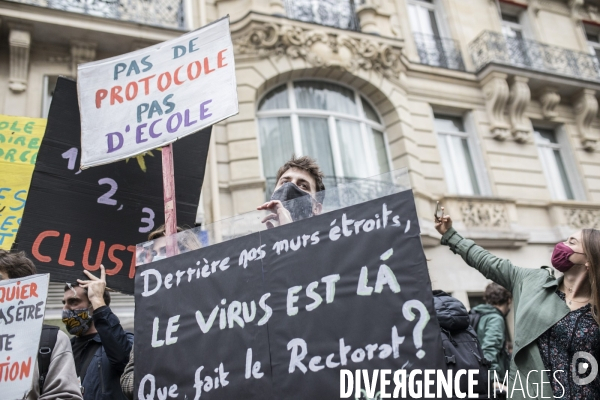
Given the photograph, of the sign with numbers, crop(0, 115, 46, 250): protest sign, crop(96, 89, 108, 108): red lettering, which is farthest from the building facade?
crop(96, 89, 108, 108): red lettering

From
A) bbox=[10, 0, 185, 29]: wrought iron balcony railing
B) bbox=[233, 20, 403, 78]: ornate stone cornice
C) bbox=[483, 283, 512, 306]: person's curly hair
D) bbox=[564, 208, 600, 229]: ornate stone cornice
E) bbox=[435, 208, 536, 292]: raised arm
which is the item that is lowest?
bbox=[435, 208, 536, 292]: raised arm

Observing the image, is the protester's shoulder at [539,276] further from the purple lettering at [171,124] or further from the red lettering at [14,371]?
the red lettering at [14,371]

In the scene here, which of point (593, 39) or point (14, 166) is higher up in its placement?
point (593, 39)

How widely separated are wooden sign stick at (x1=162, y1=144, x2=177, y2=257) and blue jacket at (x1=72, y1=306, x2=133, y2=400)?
0.55 metres

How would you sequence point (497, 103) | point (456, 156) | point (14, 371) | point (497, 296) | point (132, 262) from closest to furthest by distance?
point (14, 371)
point (132, 262)
point (497, 296)
point (456, 156)
point (497, 103)

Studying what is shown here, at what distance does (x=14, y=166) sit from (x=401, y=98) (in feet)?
28.3

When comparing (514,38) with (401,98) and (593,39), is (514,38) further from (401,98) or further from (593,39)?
(401,98)

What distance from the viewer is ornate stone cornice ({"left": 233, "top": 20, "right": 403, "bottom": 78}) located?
10.3 meters

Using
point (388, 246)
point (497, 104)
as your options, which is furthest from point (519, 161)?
point (388, 246)

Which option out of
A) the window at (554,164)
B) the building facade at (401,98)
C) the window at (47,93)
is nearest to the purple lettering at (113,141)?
the building facade at (401,98)

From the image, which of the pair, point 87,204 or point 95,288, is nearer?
point 95,288

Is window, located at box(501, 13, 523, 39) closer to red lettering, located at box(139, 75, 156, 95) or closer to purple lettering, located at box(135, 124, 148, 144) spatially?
red lettering, located at box(139, 75, 156, 95)

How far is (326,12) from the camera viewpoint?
11633 millimetres

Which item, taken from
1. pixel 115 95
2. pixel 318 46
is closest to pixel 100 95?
pixel 115 95
